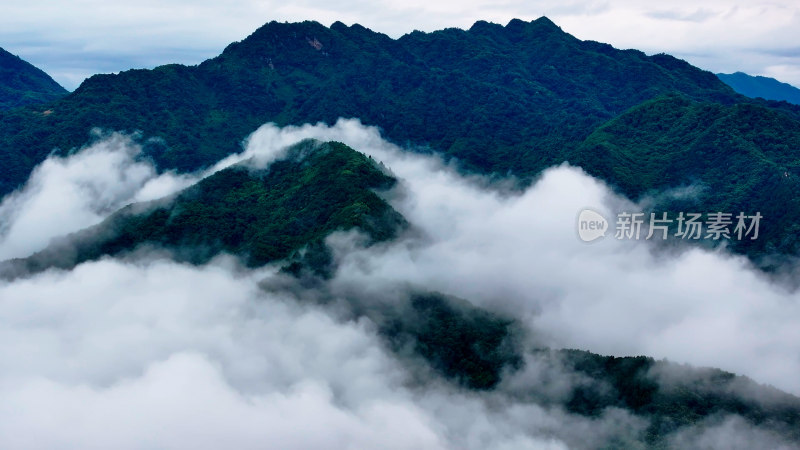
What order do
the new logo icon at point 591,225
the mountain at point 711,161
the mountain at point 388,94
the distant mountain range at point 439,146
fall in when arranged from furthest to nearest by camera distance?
the mountain at point 388,94
the new logo icon at point 591,225
the mountain at point 711,161
the distant mountain range at point 439,146

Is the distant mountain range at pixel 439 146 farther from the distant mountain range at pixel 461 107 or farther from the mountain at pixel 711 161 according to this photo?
the distant mountain range at pixel 461 107

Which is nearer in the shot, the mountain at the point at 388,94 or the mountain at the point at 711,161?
the mountain at the point at 711,161

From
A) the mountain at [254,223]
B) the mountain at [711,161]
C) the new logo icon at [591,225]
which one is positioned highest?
the mountain at [711,161]

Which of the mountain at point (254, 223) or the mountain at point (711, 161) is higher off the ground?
the mountain at point (711, 161)

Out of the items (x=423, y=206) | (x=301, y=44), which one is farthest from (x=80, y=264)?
(x=301, y=44)

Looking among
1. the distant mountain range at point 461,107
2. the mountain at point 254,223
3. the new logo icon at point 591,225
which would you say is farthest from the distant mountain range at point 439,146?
the new logo icon at point 591,225

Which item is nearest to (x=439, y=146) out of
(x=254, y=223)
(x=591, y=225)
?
(x=591, y=225)

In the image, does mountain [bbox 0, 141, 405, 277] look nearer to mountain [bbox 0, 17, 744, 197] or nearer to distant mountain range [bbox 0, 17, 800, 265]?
distant mountain range [bbox 0, 17, 800, 265]

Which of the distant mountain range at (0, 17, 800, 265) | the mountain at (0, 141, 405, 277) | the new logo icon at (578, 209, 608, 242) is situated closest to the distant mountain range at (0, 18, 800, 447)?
the mountain at (0, 141, 405, 277)
